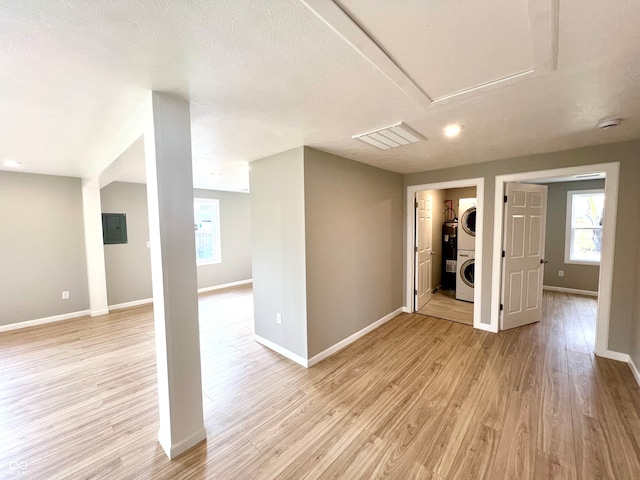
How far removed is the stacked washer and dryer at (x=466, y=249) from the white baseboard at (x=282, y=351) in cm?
352

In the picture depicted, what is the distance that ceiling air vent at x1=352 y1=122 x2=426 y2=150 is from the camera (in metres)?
2.16

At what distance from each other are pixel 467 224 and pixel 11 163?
674 cm

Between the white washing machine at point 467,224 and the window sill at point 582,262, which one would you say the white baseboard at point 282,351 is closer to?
the white washing machine at point 467,224

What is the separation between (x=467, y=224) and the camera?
15.4ft

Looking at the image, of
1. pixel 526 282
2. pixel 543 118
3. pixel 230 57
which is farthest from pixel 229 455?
pixel 526 282

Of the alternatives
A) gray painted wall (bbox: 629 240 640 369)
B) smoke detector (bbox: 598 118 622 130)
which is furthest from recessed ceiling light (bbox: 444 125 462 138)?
gray painted wall (bbox: 629 240 640 369)

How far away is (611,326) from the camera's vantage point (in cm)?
276

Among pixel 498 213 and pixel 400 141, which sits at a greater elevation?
pixel 400 141

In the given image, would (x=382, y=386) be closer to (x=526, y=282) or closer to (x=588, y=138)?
(x=526, y=282)

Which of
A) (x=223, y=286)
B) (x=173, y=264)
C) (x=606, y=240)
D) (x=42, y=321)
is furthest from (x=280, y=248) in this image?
(x=42, y=321)

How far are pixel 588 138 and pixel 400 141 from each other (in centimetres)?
187

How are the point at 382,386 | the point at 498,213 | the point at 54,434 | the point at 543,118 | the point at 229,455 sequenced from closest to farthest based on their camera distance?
the point at 229,455
the point at 54,434
the point at 543,118
the point at 382,386
the point at 498,213

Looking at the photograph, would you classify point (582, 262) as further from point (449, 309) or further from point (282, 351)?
point (282, 351)

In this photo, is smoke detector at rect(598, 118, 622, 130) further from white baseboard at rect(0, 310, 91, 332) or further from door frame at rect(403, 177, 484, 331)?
white baseboard at rect(0, 310, 91, 332)
